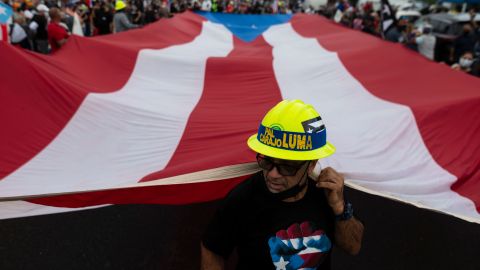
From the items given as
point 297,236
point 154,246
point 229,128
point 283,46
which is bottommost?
point 154,246

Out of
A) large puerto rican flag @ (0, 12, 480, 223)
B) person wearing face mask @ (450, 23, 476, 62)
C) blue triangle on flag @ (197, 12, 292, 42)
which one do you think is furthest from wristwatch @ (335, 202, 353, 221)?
person wearing face mask @ (450, 23, 476, 62)

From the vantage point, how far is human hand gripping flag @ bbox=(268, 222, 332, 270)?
138cm

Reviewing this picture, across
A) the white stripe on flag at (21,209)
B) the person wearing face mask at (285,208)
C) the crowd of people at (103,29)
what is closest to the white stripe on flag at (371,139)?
the person wearing face mask at (285,208)

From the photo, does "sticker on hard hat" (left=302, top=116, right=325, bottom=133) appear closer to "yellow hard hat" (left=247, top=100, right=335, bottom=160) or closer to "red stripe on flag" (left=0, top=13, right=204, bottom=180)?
"yellow hard hat" (left=247, top=100, right=335, bottom=160)

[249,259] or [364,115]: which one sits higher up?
[249,259]

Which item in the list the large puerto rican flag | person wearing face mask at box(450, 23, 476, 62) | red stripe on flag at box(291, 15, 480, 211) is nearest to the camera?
the large puerto rican flag

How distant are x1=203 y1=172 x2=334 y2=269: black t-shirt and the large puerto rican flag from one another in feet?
1.64

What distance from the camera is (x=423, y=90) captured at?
3.49 metres

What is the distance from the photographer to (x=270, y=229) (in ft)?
4.53

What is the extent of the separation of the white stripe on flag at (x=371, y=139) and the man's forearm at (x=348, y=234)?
0.61 metres

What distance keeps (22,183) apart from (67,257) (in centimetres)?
85

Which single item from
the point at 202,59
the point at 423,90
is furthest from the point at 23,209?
the point at 423,90

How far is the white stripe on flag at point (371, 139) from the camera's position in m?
2.14

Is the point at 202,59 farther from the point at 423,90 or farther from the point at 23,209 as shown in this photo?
the point at 23,209
